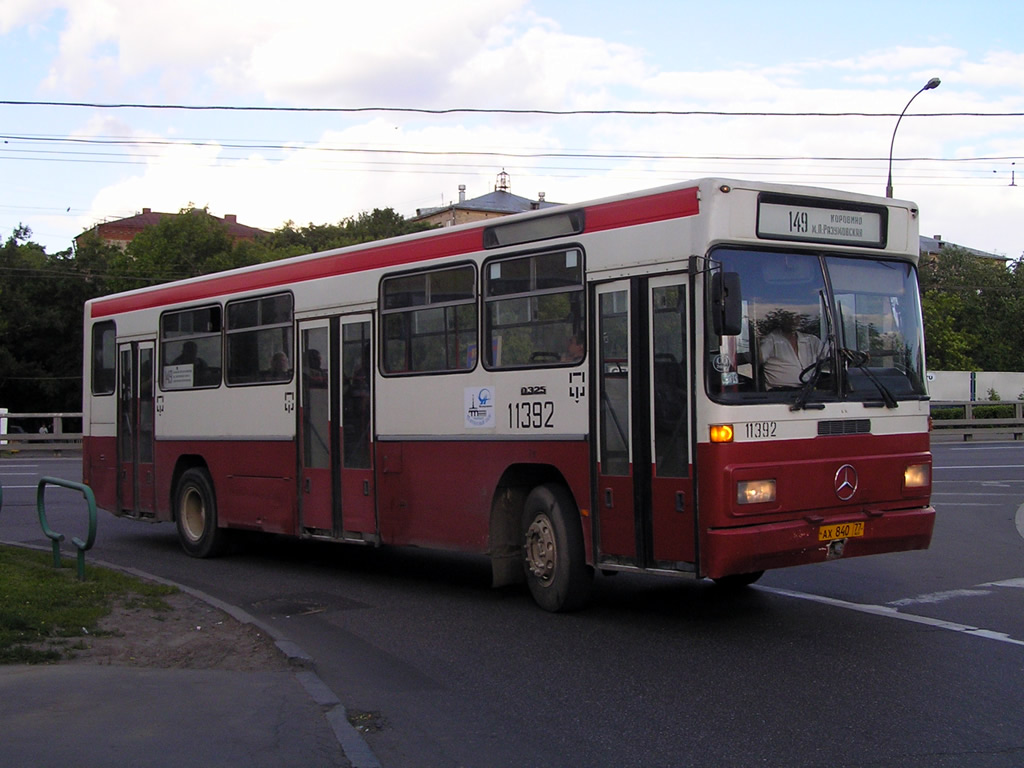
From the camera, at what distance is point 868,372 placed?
8781 millimetres

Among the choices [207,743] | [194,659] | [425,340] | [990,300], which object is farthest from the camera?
[990,300]

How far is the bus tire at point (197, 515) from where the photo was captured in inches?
540

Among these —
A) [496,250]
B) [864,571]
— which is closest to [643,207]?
[496,250]

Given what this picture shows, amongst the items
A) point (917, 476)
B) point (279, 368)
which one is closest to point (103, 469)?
point (279, 368)

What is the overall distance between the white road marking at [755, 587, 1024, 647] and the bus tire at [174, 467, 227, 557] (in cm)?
661

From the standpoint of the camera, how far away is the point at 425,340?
10.7 meters

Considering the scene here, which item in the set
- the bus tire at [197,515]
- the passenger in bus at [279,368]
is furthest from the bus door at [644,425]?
the bus tire at [197,515]

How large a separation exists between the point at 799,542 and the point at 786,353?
136cm

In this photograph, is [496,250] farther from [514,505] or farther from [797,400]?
[797,400]

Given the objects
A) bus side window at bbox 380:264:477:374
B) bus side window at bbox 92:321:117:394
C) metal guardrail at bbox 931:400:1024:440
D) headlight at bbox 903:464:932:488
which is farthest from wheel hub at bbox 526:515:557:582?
metal guardrail at bbox 931:400:1024:440

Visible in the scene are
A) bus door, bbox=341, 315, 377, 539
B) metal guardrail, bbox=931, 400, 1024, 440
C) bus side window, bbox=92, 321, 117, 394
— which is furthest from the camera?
metal guardrail, bbox=931, 400, 1024, 440

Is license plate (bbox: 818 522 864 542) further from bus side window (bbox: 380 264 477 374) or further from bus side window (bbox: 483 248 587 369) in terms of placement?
bus side window (bbox: 380 264 477 374)

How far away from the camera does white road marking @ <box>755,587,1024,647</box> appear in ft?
27.1

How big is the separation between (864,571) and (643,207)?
16.2 feet
